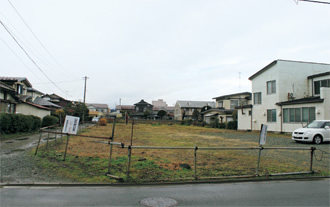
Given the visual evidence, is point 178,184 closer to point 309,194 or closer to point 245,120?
point 309,194

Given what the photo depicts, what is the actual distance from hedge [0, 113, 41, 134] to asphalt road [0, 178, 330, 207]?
13.5 m

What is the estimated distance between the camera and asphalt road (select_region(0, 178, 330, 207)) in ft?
14.9

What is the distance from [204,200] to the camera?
4719 mm

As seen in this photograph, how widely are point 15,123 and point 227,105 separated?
33648 mm

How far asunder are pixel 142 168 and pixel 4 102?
1991 centimetres

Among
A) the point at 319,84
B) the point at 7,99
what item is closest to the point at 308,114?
the point at 319,84

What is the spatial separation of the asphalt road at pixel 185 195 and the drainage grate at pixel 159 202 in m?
0.07

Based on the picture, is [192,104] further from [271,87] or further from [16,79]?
[16,79]

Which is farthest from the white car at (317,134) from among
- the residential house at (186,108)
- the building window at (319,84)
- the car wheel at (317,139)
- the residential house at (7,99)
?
the residential house at (186,108)

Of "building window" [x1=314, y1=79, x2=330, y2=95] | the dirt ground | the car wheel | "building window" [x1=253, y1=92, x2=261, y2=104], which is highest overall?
"building window" [x1=314, y1=79, x2=330, y2=95]

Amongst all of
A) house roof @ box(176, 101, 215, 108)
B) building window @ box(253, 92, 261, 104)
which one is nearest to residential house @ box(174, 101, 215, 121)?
house roof @ box(176, 101, 215, 108)

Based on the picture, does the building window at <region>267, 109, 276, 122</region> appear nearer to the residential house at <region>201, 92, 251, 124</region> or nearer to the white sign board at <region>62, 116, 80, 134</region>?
the residential house at <region>201, 92, 251, 124</region>

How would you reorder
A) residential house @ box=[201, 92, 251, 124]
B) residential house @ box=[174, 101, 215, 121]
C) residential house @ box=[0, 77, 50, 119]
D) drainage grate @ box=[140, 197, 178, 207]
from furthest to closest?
residential house @ box=[174, 101, 215, 121] → residential house @ box=[201, 92, 251, 124] → residential house @ box=[0, 77, 50, 119] → drainage grate @ box=[140, 197, 178, 207]

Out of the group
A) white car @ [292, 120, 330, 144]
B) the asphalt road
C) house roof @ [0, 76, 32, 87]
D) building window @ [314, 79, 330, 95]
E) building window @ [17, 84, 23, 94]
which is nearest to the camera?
the asphalt road
